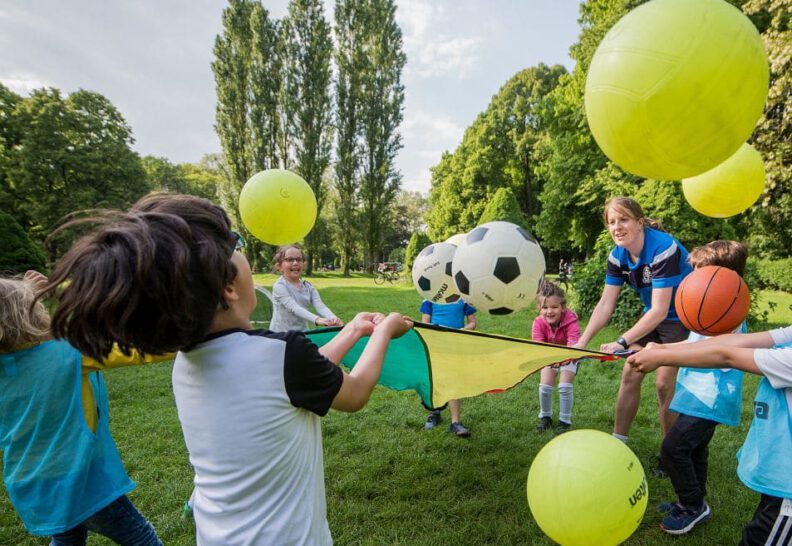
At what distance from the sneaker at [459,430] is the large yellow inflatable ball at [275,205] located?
269 cm

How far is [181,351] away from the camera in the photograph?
1.22 m

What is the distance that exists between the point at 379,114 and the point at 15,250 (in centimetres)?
2683

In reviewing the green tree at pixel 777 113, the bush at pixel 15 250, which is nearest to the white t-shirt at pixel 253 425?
the bush at pixel 15 250

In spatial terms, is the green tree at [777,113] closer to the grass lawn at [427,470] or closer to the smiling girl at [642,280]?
the grass lawn at [427,470]

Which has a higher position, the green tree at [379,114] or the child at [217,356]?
the green tree at [379,114]

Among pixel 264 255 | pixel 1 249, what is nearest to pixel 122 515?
pixel 1 249

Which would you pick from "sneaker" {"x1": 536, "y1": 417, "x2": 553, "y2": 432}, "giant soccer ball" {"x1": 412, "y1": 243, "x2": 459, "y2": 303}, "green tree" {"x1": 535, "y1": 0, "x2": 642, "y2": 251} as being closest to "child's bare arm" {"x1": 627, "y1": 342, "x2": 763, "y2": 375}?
"giant soccer ball" {"x1": 412, "y1": 243, "x2": 459, "y2": 303}

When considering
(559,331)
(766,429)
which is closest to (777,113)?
(559,331)

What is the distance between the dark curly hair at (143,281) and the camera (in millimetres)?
986

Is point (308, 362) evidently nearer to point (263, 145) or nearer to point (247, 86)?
point (263, 145)

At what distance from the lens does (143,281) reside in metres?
0.99

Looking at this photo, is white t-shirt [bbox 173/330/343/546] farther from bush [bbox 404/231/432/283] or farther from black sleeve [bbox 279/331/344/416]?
bush [bbox 404/231/432/283]

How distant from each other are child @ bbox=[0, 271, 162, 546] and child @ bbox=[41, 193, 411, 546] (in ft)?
3.16

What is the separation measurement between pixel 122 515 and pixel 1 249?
1058 centimetres
